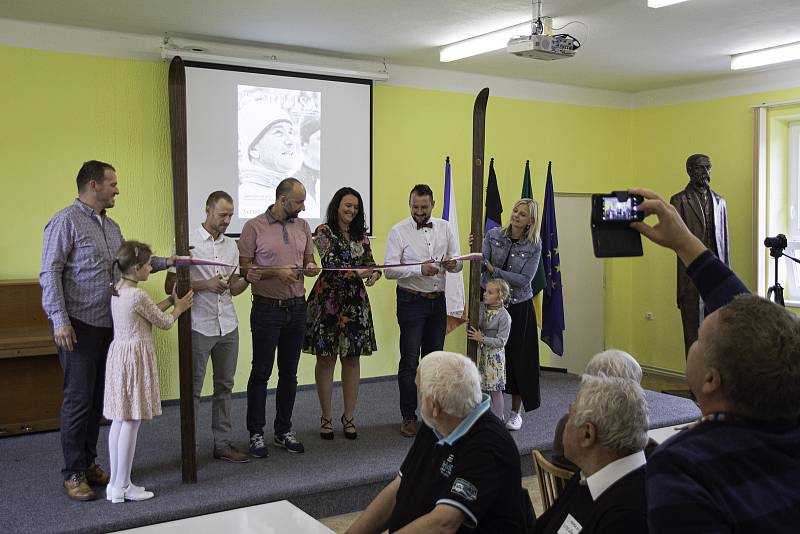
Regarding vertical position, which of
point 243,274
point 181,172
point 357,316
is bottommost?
point 357,316

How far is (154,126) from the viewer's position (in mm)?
5562

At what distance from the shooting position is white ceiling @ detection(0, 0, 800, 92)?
4.70 meters

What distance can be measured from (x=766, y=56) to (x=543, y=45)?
2394mm

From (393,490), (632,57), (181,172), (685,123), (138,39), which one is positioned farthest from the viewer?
(685,123)

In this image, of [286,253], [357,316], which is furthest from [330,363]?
[286,253]

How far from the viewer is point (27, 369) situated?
16.1 ft

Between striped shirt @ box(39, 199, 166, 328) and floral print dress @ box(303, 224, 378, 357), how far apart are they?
111 centimetres

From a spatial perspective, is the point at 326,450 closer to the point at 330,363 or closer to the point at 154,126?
the point at 330,363

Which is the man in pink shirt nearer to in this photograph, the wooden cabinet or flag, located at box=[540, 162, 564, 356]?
the wooden cabinet

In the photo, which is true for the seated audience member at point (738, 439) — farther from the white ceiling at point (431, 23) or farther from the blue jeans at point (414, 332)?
the white ceiling at point (431, 23)

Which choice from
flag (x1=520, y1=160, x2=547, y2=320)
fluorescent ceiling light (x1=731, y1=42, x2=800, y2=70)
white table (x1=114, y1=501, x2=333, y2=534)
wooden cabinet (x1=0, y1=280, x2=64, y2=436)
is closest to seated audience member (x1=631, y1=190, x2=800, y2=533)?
white table (x1=114, y1=501, x2=333, y2=534)

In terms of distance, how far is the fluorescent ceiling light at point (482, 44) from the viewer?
5258 mm

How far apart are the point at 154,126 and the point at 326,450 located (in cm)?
272

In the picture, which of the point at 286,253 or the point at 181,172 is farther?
the point at 286,253
